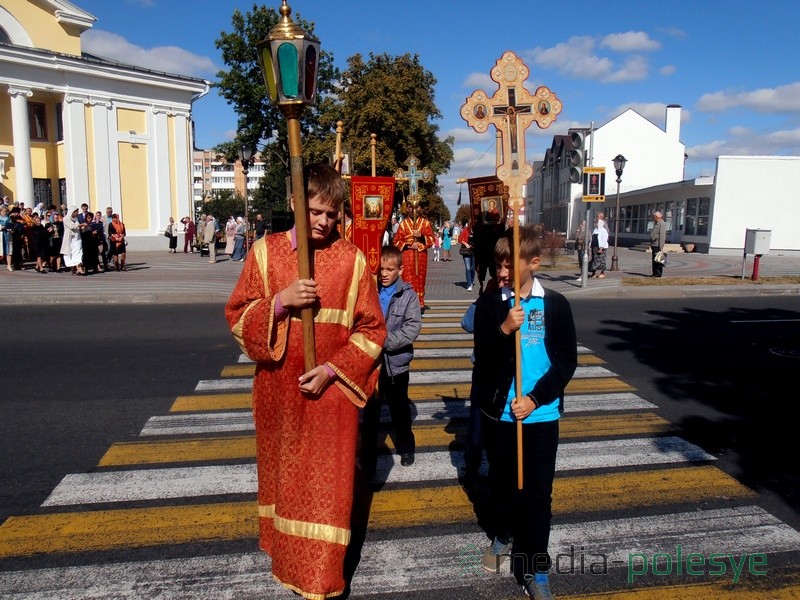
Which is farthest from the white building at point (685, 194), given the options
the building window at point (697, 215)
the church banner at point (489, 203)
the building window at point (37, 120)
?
the building window at point (37, 120)

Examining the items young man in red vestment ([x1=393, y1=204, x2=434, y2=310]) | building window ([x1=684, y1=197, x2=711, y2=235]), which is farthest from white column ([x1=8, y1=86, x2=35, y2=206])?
building window ([x1=684, y1=197, x2=711, y2=235])

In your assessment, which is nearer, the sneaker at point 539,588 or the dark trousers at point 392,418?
the sneaker at point 539,588

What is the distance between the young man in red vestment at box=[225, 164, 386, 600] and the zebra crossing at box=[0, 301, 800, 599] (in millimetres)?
554

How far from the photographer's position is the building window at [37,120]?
28312 millimetres

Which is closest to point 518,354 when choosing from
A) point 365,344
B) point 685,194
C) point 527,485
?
point 527,485

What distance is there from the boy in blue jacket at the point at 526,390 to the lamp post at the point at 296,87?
1.00 m

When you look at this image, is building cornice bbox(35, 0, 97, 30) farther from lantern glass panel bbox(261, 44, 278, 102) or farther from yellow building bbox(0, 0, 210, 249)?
lantern glass panel bbox(261, 44, 278, 102)

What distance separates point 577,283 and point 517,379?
14.8 metres

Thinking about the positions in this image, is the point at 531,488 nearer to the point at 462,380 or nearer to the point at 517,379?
the point at 517,379

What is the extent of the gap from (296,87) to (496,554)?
259cm

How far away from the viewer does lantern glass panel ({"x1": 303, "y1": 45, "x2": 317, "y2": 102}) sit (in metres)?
2.78

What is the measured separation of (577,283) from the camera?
1734 centimetres

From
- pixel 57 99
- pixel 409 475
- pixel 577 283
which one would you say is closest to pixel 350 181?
pixel 409 475

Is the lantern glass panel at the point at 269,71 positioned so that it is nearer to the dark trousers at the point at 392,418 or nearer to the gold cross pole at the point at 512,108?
the gold cross pole at the point at 512,108
